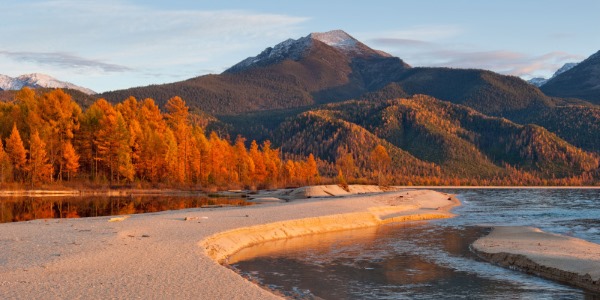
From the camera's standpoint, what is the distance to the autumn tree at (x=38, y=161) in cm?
8900

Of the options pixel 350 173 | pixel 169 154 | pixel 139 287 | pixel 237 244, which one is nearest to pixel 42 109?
pixel 169 154

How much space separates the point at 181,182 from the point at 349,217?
208 feet

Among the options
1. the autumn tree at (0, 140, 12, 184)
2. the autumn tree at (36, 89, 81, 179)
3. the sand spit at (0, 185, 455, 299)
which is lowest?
the sand spit at (0, 185, 455, 299)

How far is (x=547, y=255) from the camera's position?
28.8m

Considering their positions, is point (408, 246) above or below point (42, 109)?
below

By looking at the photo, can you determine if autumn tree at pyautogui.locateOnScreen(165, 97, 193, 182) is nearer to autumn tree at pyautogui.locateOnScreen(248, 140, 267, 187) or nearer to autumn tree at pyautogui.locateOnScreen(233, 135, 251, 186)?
autumn tree at pyautogui.locateOnScreen(233, 135, 251, 186)

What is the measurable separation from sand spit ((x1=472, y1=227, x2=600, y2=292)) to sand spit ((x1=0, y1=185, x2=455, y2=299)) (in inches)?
551

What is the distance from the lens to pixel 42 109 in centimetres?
9912

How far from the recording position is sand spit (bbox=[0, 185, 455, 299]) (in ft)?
59.0

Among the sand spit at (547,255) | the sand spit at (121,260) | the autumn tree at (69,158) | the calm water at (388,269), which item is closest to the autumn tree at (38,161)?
the autumn tree at (69,158)

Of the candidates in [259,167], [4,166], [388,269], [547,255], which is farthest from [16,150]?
[547,255]

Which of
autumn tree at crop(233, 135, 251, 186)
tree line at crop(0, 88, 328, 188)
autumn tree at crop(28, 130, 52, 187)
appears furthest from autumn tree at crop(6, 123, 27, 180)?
autumn tree at crop(233, 135, 251, 186)

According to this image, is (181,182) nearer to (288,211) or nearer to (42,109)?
(42,109)

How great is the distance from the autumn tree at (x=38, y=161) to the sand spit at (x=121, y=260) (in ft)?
187
